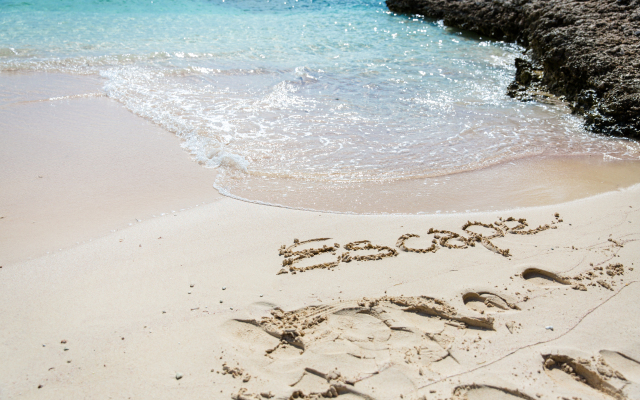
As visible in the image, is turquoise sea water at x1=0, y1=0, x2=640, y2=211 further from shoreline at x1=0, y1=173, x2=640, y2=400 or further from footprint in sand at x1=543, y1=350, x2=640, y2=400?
footprint in sand at x1=543, y1=350, x2=640, y2=400

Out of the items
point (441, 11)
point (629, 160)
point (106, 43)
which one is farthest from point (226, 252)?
point (441, 11)

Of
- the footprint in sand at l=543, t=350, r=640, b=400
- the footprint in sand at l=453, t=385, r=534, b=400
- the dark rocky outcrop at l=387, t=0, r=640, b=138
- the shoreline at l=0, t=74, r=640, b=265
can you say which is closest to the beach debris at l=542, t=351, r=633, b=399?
the footprint in sand at l=543, t=350, r=640, b=400

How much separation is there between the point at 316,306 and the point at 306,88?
5.57 meters

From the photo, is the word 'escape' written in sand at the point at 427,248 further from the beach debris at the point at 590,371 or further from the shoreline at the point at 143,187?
the beach debris at the point at 590,371

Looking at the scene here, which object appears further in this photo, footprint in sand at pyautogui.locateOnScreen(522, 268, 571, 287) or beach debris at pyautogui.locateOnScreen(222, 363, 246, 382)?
footprint in sand at pyautogui.locateOnScreen(522, 268, 571, 287)

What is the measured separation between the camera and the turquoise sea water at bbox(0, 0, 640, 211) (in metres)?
5.05

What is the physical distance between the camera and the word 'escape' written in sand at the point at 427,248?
122 inches

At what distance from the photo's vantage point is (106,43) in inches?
387

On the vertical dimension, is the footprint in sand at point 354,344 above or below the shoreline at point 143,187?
below

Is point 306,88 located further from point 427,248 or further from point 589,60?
point 427,248

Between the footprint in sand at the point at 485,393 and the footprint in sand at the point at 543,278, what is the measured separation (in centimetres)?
104

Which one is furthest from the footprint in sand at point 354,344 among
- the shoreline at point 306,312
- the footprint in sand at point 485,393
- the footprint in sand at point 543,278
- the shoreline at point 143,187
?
the shoreline at point 143,187

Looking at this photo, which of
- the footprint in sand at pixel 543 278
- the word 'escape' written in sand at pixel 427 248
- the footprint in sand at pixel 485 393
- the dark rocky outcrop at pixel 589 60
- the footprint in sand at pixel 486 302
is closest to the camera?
the footprint in sand at pixel 485 393

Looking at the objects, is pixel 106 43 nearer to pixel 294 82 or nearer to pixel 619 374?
pixel 294 82
